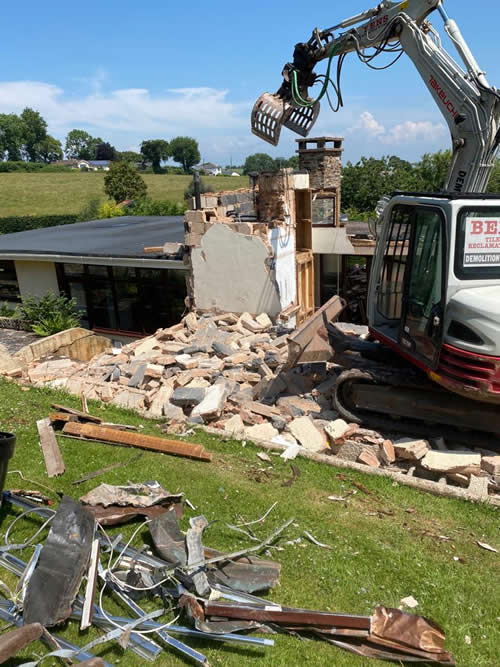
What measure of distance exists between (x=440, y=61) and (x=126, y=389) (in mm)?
7302

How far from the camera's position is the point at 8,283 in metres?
17.4

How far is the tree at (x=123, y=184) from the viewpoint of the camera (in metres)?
53.8

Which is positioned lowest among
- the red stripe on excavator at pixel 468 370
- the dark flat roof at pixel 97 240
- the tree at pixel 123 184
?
the red stripe on excavator at pixel 468 370

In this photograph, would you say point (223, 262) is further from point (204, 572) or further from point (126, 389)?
point (204, 572)

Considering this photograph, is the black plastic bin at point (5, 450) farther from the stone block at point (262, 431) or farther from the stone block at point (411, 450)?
the stone block at point (411, 450)

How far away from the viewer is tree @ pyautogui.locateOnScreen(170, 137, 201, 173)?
12862 cm

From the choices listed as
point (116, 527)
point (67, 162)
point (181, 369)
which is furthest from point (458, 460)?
point (67, 162)

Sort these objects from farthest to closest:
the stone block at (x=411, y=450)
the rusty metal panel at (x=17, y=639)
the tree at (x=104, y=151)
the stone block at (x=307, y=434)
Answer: the tree at (x=104, y=151) < the stone block at (x=307, y=434) < the stone block at (x=411, y=450) < the rusty metal panel at (x=17, y=639)

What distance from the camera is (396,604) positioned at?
431cm

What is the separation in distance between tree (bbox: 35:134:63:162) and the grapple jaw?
439 feet

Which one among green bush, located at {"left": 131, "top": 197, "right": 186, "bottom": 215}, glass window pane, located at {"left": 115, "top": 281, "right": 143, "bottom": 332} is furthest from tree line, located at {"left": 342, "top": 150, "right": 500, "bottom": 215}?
glass window pane, located at {"left": 115, "top": 281, "right": 143, "bottom": 332}

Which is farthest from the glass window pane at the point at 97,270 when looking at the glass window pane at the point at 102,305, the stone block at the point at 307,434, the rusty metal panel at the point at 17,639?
the rusty metal panel at the point at 17,639

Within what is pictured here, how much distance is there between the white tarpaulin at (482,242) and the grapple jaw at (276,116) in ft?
15.8

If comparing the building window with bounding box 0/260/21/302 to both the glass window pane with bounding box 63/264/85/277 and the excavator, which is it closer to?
the glass window pane with bounding box 63/264/85/277
